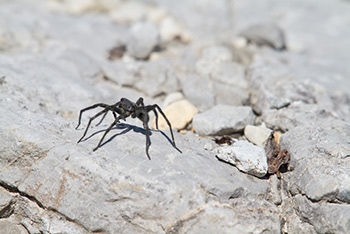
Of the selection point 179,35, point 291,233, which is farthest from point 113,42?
point 291,233

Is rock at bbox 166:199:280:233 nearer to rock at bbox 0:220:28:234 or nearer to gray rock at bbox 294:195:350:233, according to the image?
gray rock at bbox 294:195:350:233

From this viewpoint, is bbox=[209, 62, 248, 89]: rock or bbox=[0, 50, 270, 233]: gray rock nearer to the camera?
bbox=[0, 50, 270, 233]: gray rock

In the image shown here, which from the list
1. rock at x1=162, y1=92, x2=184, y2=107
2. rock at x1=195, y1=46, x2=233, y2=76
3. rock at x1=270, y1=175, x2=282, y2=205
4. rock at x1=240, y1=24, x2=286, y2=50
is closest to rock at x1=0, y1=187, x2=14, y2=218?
rock at x1=162, y1=92, x2=184, y2=107

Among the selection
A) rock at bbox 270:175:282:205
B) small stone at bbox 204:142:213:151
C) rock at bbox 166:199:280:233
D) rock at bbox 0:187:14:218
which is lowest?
rock at bbox 0:187:14:218

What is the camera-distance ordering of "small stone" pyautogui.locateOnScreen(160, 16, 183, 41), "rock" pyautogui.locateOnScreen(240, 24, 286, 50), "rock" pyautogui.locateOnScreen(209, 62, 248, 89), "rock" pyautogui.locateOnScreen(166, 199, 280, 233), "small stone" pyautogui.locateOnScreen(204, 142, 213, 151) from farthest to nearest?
"small stone" pyautogui.locateOnScreen(160, 16, 183, 41) → "rock" pyautogui.locateOnScreen(240, 24, 286, 50) → "rock" pyautogui.locateOnScreen(209, 62, 248, 89) → "small stone" pyautogui.locateOnScreen(204, 142, 213, 151) → "rock" pyautogui.locateOnScreen(166, 199, 280, 233)

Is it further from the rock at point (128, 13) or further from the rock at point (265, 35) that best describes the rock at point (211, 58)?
the rock at point (128, 13)

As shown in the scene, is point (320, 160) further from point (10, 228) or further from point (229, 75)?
point (10, 228)
